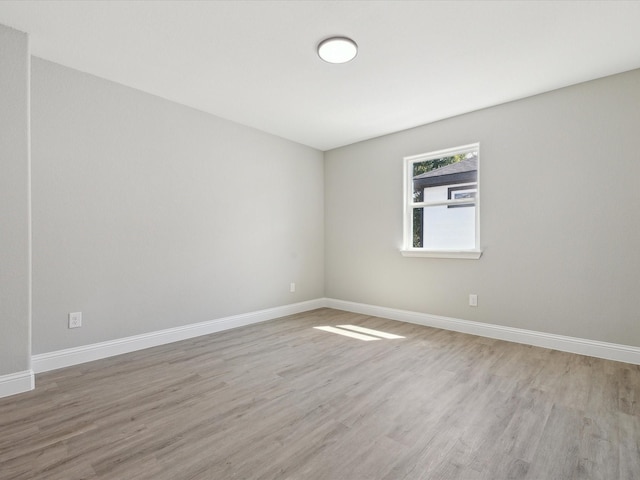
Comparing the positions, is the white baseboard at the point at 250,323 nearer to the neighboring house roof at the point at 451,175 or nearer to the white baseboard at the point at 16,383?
the white baseboard at the point at 16,383

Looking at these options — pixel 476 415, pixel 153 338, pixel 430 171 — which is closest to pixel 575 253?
pixel 430 171

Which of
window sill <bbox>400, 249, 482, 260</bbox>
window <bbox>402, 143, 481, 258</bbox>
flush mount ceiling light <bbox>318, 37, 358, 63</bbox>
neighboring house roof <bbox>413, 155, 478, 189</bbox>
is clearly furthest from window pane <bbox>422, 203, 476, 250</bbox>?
flush mount ceiling light <bbox>318, 37, 358, 63</bbox>

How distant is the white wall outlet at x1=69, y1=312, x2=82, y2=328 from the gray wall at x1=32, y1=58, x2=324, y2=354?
1.7 inches

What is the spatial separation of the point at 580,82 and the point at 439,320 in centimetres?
271

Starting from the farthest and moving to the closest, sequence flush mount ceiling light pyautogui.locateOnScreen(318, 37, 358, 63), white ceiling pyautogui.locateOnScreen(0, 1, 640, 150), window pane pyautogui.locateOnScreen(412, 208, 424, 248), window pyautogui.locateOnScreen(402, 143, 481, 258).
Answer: window pane pyautogui.locateOnScreen(412, 208, 424, 248) → window pyautogui.locateOnScreen(402, 143, 481, 258) → flush mount ceiling light pyautogui.locateOnScreen(318, 37, 358, 63) → white ceiling pyautogui.locateOnScreen(0, 1, 640, 150)

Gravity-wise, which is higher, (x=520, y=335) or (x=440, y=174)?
(x=440, y=174)

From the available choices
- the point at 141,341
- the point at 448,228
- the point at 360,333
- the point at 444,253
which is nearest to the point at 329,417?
the point at 360,333

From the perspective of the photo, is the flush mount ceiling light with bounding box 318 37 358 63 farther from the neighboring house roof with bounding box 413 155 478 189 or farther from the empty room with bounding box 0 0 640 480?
the neighboring house roof with bounding box 413 155 478 189

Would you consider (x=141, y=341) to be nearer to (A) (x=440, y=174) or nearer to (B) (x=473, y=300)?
(B) (x=473, y=300)

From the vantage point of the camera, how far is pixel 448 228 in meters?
3.73

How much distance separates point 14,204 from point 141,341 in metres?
1.52

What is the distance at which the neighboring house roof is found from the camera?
3550mm

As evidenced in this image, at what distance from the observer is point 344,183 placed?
15.4 feet

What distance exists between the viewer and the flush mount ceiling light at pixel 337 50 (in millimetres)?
2230
